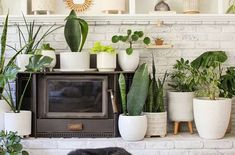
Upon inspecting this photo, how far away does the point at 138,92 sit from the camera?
3184 millimetres

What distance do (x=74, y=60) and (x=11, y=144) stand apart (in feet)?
3.08

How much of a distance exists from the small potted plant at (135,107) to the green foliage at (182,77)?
426 mm

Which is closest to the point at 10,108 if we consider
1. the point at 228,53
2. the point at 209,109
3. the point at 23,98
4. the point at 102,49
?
the point at 23,98

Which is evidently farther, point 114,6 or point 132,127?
point 114,6

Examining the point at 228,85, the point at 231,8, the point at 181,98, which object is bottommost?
the point at 181,98

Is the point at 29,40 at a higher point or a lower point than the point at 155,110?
higher

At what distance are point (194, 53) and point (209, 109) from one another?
713 mm

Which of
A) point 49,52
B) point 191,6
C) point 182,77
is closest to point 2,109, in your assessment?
point 49,52

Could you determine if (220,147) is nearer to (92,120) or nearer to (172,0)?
(92,120)

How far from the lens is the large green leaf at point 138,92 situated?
318cm

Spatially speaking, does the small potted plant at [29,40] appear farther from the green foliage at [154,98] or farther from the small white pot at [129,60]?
the green foliage at [154,98]

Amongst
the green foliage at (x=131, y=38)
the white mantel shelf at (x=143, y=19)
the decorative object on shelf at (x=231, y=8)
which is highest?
the decorative object on shelf at (x=231, y=8)

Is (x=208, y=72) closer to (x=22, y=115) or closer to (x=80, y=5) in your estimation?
(x=80, y=5)

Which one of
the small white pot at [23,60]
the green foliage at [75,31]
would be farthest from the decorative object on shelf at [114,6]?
the small white pot at [23,60]
